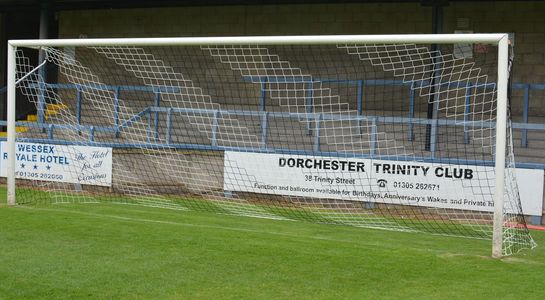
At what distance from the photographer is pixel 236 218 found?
10484 millimetres

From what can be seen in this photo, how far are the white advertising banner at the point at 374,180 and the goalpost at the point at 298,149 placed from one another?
2 cm

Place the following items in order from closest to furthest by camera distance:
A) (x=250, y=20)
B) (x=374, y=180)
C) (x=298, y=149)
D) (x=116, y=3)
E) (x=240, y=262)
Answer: (x=240, y=262) < (x=374, y=180) < (x=298, y=149) < (x=250, y=20) < (x=116, y=3)

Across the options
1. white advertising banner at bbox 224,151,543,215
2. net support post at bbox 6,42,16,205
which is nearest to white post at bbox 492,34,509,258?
white advertising banner at bbox 224,151,543,215

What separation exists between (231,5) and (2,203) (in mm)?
9020

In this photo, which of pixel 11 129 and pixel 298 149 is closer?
pixel 11 129

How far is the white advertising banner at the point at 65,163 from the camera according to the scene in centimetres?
1338

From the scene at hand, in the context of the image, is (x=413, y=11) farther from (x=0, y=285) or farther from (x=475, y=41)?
(x=0, y=285)

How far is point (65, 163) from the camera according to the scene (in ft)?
44.3

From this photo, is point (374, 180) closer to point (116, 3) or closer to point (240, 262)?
point (240, 262)

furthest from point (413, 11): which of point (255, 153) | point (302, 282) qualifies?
point (302, 282)

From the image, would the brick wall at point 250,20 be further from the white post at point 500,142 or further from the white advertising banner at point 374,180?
the white post at point 500,142

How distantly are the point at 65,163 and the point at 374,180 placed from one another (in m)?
5.47

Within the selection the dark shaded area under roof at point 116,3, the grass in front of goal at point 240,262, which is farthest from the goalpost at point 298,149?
the dark shaded area under roof at point 116,3

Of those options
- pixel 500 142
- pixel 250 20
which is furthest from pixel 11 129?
pixel 250 20
